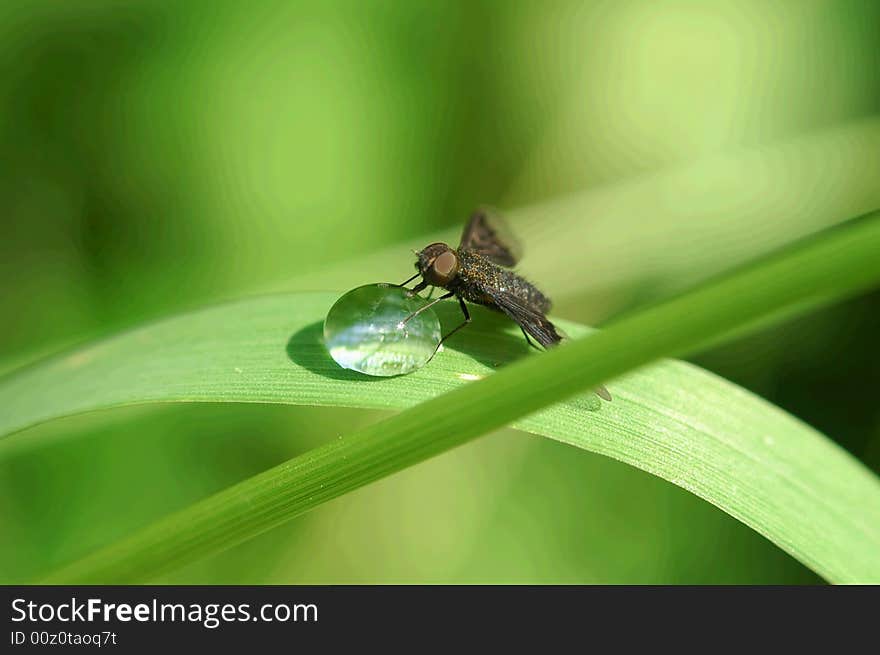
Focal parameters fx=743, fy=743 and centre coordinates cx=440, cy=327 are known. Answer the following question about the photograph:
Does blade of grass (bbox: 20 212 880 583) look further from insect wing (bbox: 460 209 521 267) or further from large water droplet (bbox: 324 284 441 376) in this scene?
insect wing (bbox: 460 209 521 267)

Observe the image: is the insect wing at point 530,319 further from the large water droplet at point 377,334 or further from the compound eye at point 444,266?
the large water droplet at point 377,334

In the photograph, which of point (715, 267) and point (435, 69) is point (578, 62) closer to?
point (435, 69)

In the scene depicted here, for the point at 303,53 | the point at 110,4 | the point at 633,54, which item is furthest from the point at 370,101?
the point at 633,54

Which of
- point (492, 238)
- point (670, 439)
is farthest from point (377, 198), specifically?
point (670, 439)

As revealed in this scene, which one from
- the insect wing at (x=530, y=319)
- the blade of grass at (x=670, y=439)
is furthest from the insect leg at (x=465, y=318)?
the blade of grass at (x=670, y=439)

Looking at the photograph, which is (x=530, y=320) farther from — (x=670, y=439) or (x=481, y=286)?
(x=670, y=439)

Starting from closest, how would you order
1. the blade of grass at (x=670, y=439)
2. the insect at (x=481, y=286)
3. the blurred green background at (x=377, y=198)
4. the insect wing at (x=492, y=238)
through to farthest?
1. the blade of grass at (x=670, y=439)
2. the insect at (x=481, y=286)
3. the blurred green background at (x=377, y=198)
4. the insect wing at (x=492, y=238)
